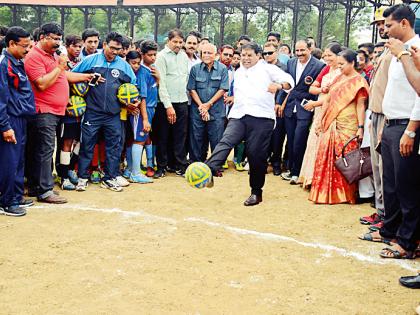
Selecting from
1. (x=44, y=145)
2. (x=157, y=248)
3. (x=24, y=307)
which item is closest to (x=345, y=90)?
(x=157, y=248)

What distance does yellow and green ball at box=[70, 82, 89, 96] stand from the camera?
701 centimetres

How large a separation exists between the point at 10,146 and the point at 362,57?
488 cm

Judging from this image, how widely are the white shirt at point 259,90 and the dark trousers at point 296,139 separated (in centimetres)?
154

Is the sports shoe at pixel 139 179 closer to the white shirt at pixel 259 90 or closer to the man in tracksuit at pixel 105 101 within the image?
the man in tracksuit at pixel 105 101

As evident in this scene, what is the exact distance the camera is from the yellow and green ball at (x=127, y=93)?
284 inches

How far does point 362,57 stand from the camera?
300 inches

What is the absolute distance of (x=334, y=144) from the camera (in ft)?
23.4

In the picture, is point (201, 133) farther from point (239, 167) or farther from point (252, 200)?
point (252, 200)

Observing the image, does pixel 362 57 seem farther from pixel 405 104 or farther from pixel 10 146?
pixel 10 146

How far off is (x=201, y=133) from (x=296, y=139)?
1605 mm

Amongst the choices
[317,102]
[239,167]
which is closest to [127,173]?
[239,167]

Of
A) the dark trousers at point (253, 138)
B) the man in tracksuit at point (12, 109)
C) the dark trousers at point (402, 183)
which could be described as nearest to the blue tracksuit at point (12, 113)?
the man in tracksuit at point (12, 109)

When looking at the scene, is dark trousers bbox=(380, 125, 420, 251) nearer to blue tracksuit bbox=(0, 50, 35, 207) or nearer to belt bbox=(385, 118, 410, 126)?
belt bbox=(385, 118, 410, 126)

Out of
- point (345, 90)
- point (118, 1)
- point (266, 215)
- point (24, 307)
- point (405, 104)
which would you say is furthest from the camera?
point (118, 1)
